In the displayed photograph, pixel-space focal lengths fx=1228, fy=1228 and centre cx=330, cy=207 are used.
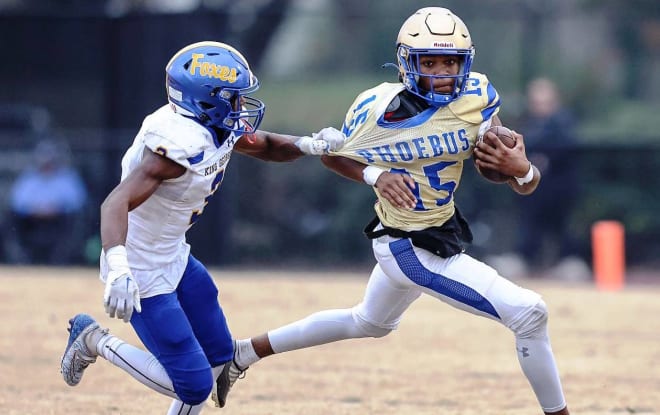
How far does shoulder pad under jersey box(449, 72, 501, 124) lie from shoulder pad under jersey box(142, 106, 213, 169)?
1.14 m

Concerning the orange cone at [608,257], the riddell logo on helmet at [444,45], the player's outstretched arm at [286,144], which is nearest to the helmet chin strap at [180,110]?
the player's outstretched arm at [286,144]

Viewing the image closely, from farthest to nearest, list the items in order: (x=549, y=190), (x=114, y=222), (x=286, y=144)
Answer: (x=549, y=190), (x=286, y=144), (x=114, y=222)

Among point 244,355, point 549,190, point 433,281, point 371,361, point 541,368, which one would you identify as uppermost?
point 433,281

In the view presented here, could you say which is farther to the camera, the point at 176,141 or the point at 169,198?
the point at 169,198

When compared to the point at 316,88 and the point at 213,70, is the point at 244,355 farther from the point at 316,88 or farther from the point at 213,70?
the point at 316,88

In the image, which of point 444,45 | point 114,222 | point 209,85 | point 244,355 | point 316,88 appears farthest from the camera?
point 316,88

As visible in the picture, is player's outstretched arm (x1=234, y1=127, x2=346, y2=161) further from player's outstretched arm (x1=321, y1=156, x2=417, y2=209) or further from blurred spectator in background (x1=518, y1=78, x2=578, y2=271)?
blurred spectator in background (x1=518, y1=78, x2=578, y2=271)

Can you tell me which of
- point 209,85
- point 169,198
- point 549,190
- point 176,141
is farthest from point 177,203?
point 549,190

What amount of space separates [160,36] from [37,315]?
15.9 feet

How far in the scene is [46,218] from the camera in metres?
13.0

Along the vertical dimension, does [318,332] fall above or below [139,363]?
below

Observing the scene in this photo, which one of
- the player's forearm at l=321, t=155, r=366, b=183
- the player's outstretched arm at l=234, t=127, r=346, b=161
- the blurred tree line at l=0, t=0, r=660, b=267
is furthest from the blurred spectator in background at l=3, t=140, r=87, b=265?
the player's forearm at l=321, t=155, r=366, b=183

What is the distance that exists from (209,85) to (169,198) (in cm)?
49

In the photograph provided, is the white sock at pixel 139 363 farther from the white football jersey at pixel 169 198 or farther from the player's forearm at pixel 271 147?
the player's forearm at pixel 271 147
